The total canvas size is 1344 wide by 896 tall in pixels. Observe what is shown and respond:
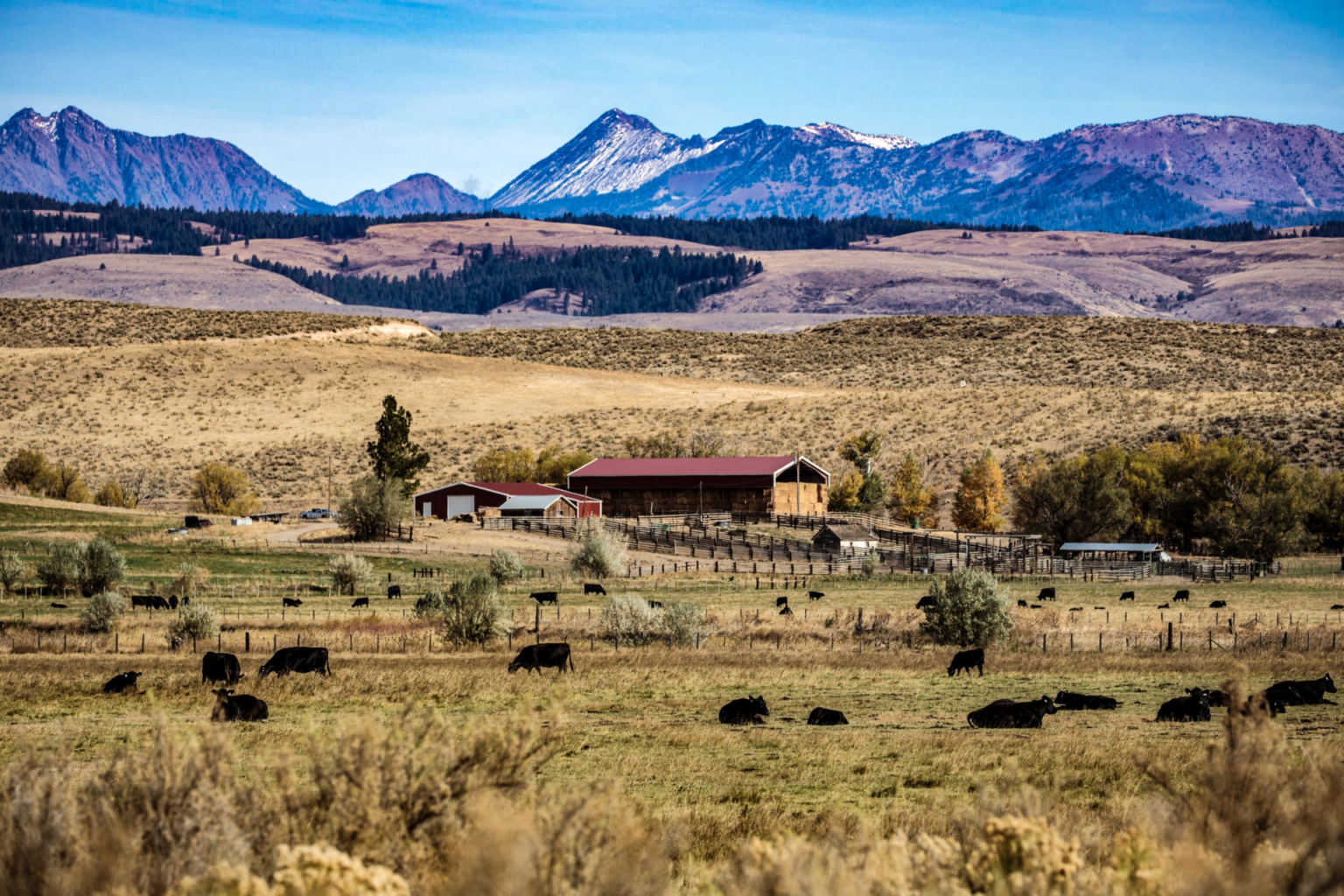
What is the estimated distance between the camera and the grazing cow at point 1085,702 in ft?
66.8

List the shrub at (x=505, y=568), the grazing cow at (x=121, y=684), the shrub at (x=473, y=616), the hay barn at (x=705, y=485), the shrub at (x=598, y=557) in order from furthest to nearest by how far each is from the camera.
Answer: the hay barn at (x=705, y=485) → the shrub at (x=598, y=557) → the shrub at (x=505, y=568) → the shrub at (x=473, y=616) → the grazing cow at (x=121, y=684)

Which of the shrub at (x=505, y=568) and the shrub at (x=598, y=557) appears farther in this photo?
the shrub at (x=598, y=557)

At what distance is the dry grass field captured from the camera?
262 inches

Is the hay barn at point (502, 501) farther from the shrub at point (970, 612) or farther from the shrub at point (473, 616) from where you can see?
the shrub at point (970, 612)

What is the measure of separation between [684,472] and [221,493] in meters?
30.4

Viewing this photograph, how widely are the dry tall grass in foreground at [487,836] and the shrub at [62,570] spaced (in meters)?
36.7

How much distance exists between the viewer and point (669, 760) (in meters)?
15.7

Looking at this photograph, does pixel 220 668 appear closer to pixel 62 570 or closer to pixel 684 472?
pixel 62 570

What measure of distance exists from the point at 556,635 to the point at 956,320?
142 meters

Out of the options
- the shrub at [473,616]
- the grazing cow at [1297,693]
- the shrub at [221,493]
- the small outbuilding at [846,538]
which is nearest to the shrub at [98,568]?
the shrub at [473,616]

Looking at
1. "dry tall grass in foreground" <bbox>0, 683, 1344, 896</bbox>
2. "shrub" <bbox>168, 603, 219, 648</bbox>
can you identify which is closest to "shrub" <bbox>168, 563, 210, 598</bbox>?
"shrub" <bbox>168, 603, 219, 648</bbox>

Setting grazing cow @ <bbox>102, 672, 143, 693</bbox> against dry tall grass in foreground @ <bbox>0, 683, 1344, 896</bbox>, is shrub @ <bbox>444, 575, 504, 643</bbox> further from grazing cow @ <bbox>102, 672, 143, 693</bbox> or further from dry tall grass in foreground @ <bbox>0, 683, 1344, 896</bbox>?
dry tall grass in foreground @ <bbox>0, 683, 1344, 896</bbox>

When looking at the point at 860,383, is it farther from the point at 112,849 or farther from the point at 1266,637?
the point at 112,849

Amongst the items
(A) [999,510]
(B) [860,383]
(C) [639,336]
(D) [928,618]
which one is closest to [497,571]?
(D) [928,618]
